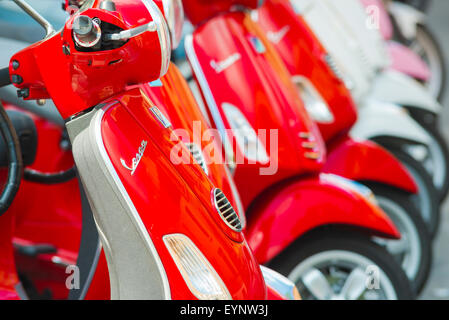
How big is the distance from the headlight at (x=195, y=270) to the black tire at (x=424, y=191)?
5.82ft

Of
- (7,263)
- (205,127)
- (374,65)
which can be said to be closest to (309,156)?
(205,127)

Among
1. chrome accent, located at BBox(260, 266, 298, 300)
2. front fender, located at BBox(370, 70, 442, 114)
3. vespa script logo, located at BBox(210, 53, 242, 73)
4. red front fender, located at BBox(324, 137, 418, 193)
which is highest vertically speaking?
vespa script logo, located at BBox(210, 53, 242, 73)

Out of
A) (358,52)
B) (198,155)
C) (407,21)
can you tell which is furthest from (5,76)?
(407,21)

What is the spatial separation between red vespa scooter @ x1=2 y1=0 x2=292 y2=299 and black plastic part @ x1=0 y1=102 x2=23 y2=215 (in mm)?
220

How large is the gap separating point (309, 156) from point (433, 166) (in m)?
1.61

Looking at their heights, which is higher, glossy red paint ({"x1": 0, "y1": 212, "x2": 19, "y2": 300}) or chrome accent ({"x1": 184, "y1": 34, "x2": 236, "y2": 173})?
chrome accent ({"x1": 184, "y1": 34, "x2": 236, "y2": 173})

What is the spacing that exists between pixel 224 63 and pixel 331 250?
2.18ft

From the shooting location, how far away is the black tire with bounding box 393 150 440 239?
315cm

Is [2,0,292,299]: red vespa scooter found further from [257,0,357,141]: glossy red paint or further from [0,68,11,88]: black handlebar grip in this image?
[257,0,357,141]: glossy red paint

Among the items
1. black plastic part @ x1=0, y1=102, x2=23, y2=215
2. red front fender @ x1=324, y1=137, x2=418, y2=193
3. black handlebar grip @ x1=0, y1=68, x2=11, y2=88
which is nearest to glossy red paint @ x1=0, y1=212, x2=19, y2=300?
black plastic part @ x1=0, y1=102, x2=23, y2=215

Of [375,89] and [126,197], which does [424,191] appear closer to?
[375,89]

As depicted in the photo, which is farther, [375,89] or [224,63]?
[375,89]

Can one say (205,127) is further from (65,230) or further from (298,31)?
(298,31)

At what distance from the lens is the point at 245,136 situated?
7.62 ft
